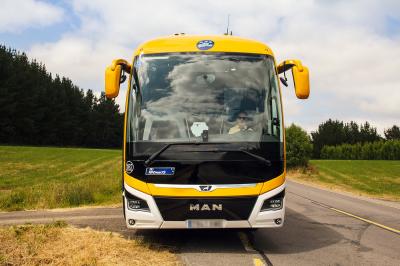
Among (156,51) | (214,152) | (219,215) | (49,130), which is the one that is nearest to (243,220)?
(219,215)

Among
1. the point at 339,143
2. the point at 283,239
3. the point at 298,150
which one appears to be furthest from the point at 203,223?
the point at 339,143

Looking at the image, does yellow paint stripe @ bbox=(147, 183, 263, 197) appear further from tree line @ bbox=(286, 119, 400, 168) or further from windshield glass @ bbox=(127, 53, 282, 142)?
tree line @ bbox=(286, 119, 400, 168)

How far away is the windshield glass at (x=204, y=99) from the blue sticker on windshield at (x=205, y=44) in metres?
0.15

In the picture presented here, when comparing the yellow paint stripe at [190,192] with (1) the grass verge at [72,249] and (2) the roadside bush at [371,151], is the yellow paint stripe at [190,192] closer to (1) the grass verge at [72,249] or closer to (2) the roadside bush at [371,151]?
(1) the grass verge at [72,249]

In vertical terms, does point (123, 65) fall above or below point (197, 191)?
above

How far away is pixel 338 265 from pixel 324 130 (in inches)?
5279

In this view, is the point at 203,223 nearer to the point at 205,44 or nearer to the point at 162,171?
the point at 162,171

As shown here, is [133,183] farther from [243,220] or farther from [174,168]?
[243,220]

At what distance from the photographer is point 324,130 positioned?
5359 inches

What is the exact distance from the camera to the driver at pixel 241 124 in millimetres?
7176

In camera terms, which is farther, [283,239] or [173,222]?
[283,239]

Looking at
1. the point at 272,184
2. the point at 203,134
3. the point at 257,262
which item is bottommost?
the point at 257,262

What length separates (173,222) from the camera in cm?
693

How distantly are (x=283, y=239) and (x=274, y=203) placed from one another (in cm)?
167
